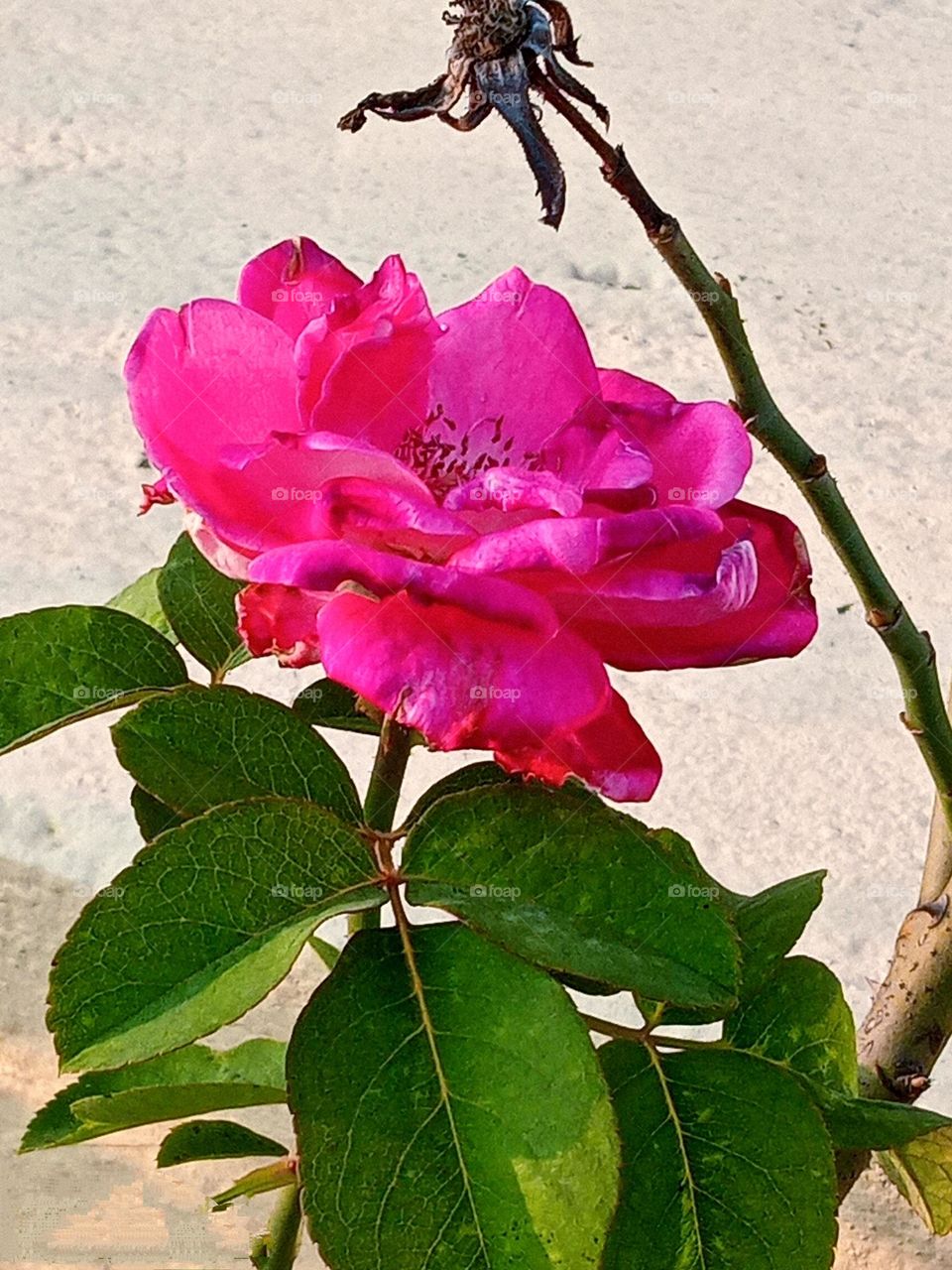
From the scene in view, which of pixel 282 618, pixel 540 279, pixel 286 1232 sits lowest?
pixel 286 1232

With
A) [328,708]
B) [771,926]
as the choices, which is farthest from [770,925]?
[328,708]

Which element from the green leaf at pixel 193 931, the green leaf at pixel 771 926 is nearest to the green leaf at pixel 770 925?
the green leaf at pixel 771 926

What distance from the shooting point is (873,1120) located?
0.35 m

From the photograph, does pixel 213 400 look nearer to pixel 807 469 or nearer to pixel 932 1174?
pixel 807 469

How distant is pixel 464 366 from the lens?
32 centimetres

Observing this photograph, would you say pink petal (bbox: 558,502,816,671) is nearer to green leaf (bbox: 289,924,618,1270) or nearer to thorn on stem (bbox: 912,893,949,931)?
green leaf (bbox: 289,924,618,1270)

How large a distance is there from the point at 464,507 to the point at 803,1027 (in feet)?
0.49

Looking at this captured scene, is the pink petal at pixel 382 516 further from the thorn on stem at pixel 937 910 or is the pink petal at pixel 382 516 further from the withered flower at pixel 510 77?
the thorn on stem at pixel 937 910

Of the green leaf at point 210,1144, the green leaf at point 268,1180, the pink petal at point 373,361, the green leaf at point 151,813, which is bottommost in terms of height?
the green leaf at point 268,1180

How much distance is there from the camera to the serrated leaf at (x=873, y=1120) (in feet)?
1.13

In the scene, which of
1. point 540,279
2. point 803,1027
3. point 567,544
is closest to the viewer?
point 567,544

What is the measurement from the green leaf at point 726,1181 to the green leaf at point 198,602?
0.12 meters

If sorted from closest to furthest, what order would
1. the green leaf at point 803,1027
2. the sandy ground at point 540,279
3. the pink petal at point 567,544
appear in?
the pink petal at point 567,544 < the green leaf at point 803,1027 < the sandy ground at point 540,279

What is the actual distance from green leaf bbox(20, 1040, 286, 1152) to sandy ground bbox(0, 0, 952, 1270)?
0.98 ft
